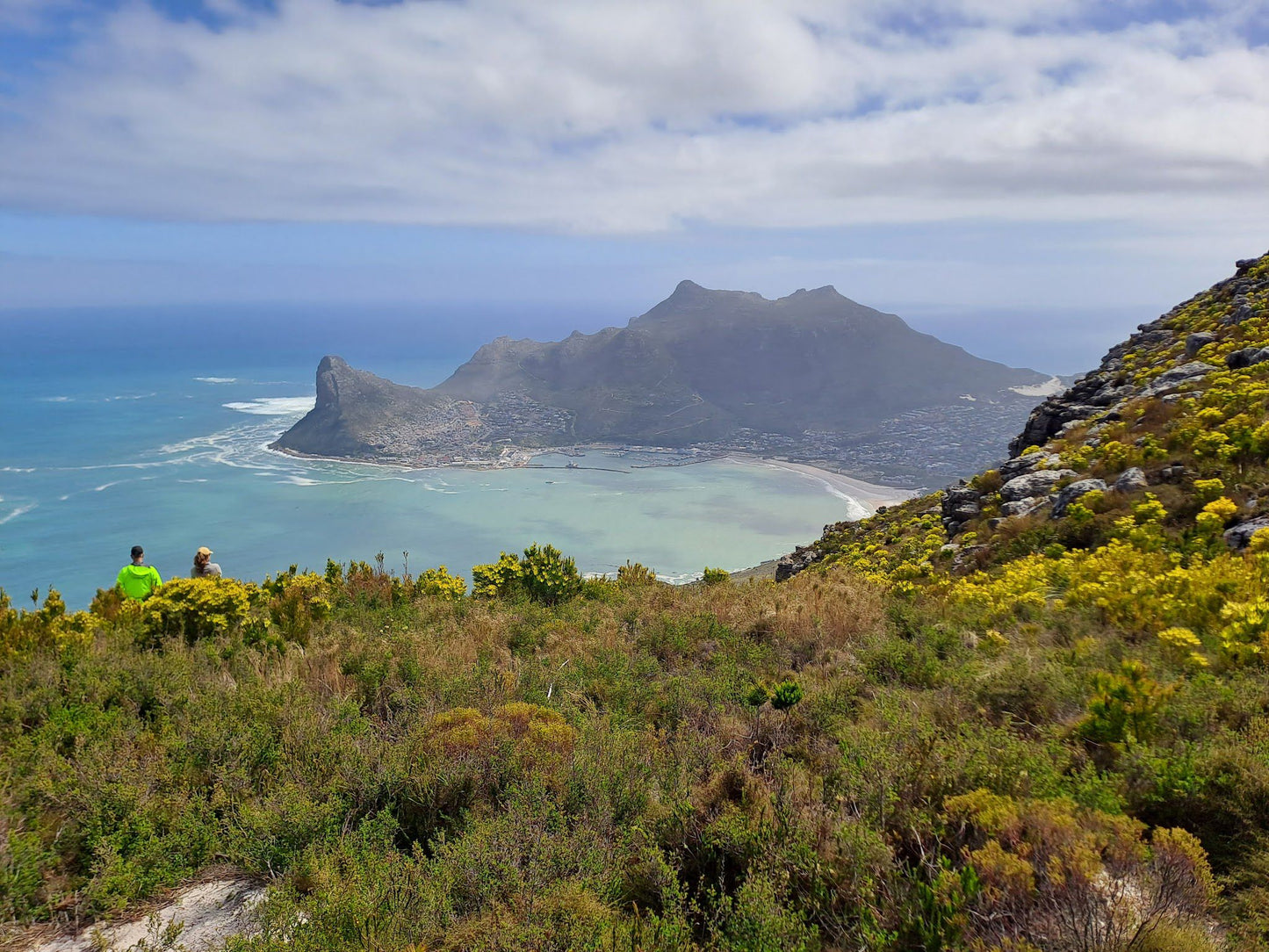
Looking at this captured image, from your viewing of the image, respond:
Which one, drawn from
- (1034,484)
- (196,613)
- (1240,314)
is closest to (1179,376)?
(1240,314)

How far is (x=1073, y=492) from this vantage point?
1002cm

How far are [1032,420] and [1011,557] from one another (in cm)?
1046

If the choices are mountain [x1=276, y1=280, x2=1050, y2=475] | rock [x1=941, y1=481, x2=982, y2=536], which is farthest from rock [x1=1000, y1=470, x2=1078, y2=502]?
mountain [x1=276, y1=280, x2=1050, y2=475]

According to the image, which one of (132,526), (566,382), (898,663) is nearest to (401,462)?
(132,526)

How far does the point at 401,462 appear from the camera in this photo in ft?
417

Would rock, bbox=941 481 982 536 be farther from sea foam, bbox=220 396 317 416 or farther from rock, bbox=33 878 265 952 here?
sea foam, bbox=220 396 317 416

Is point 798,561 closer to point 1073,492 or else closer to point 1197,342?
point 1073,492

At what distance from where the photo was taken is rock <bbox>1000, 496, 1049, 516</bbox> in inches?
444

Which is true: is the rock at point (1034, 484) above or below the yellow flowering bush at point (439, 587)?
above

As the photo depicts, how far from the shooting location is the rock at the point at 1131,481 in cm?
923

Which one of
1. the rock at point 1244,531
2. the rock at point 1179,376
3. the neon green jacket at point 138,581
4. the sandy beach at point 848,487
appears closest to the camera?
the rock at point 1244,531

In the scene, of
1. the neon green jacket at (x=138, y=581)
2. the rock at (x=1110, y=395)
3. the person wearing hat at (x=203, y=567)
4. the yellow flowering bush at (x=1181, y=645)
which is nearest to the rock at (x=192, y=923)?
the yellow flowering bush at (x=1181, y=645)

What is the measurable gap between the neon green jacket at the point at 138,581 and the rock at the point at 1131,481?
1327cm

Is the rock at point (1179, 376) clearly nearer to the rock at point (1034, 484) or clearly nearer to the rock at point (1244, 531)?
the rock at point (1034, 484)
